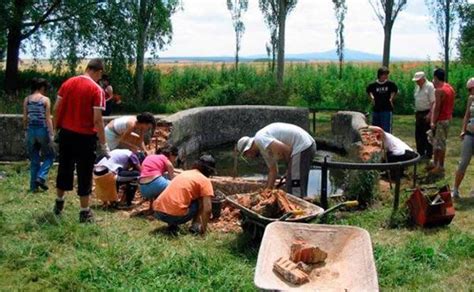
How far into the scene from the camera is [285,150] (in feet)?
24.0

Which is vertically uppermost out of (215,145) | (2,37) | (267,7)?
(267,7)

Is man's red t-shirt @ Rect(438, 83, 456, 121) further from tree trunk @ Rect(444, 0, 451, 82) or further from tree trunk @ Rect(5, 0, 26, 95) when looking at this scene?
tree trunk @ Rect(5, 0, 26, 95)

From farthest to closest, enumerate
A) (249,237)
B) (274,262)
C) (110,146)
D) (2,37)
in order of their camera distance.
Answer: (2,37), (110,146), (249,237), (274,262)

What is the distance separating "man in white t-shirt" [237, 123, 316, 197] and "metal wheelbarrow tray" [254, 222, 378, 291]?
7.05 feet

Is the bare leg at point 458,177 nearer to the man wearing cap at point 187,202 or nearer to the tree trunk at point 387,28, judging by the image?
the man wearing cap at point 187,202

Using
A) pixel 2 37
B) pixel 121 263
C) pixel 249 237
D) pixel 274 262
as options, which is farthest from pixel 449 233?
pixel 2 37

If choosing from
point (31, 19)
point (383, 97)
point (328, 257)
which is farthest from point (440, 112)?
point (31, 19)

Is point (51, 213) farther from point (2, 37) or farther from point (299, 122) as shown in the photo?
point (2, 37)

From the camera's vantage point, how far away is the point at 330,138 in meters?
15.6

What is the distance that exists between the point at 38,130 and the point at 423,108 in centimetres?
665

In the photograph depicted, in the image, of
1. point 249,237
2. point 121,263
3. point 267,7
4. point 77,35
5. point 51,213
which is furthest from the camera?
point 267,7

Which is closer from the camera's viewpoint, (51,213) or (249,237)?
(249,237)

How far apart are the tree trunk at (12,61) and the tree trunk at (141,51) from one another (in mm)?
4016

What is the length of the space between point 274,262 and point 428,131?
6.98 meters
